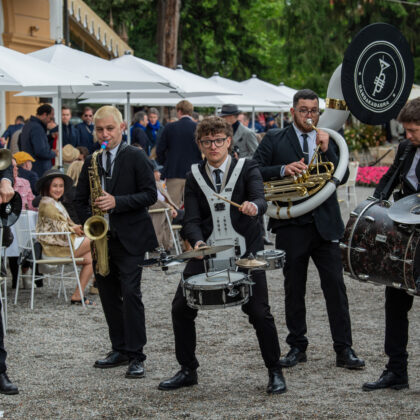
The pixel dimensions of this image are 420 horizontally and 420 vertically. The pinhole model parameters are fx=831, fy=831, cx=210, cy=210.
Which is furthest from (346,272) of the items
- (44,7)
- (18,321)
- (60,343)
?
(44,7)

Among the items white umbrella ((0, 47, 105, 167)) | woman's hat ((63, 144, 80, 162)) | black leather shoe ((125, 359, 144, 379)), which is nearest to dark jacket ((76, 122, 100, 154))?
woman's hat ((63, 144, 80, 162))

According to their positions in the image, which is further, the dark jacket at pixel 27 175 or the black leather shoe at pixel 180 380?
the dark jacket at pixel 27 175

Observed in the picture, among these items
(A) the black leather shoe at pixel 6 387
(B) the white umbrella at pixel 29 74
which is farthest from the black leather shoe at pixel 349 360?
(B) the white umbrella at pixel 29 74

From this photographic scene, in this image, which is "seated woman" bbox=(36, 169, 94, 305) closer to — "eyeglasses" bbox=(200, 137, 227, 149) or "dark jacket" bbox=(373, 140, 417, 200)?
"eyeglasses" bbox=(200, 137, 227, 149)

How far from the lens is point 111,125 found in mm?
5883

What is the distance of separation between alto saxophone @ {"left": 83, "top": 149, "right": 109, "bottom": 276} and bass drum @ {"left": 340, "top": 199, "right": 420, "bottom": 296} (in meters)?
1.69

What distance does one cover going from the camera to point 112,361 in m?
6.18

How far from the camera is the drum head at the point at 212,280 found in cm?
471

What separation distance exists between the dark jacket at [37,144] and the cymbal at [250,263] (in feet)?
23.4

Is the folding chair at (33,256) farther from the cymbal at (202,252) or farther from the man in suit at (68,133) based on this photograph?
the man in suit at (68,133)

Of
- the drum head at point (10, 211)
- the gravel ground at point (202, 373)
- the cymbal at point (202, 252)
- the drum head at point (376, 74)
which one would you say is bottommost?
the gravel ground at point (202, 373)

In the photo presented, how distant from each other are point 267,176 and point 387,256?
1.33 m

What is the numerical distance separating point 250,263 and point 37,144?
7250mm

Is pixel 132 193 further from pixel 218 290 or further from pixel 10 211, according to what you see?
Result: pixel 218 290
